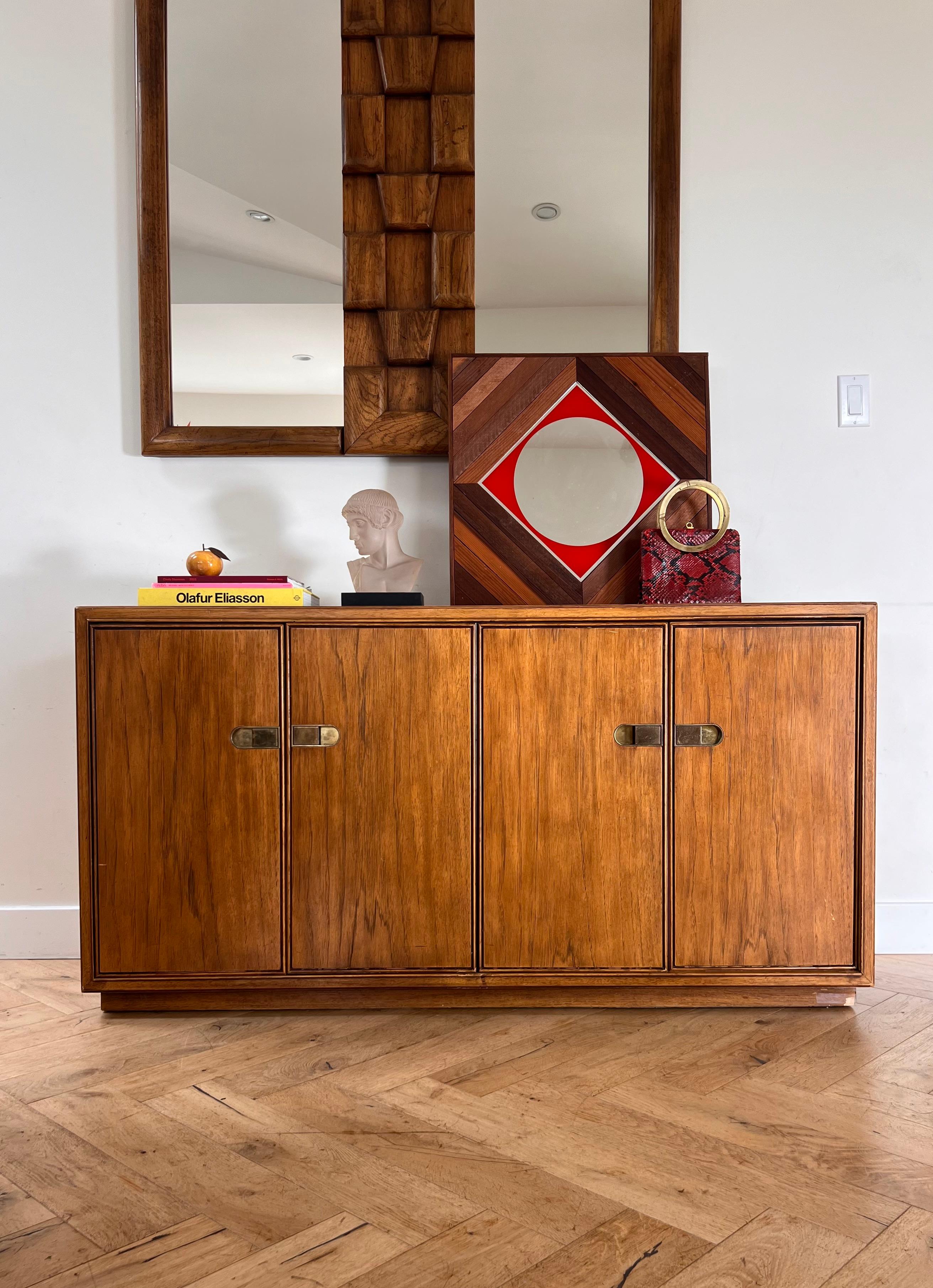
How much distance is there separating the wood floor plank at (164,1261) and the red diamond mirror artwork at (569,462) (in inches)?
45.8

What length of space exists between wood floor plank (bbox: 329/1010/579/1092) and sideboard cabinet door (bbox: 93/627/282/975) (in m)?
0.27

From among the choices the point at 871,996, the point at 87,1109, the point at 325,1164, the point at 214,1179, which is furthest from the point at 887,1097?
the point at 87,1109

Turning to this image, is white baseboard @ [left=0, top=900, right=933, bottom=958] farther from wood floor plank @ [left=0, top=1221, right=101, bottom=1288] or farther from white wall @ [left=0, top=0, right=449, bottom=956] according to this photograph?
wood floor plank @ [left=0, top=1221, right=101, bottom=1288]

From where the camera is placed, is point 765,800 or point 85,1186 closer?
point 85,1186

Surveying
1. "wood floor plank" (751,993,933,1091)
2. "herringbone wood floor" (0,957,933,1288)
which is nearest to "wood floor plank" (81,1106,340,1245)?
"herringbone wood floor" (0,957,933,1288)

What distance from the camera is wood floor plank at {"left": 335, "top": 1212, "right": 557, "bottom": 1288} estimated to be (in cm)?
87

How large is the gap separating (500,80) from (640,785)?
1.50 meters

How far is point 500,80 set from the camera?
1.89m

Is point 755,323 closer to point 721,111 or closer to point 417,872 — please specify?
point 721,111

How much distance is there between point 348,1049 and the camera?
1421 millimetres

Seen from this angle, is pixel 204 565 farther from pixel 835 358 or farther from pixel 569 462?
pixel 835 358

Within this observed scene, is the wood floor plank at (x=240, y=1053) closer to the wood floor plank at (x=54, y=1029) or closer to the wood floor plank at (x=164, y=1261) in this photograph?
the wood floor plank at (x=54, y=1029)

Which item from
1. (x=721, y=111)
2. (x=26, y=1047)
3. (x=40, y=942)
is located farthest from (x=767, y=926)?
(x=721, y=111)

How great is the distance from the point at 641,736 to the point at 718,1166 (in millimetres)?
657
